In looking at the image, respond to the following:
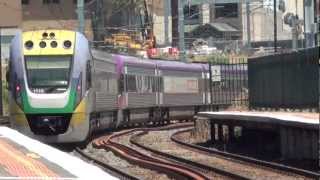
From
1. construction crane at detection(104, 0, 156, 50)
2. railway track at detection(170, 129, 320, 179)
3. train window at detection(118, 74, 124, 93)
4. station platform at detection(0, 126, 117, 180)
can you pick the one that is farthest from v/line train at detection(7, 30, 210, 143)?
construction crane at detection(104, 0, 156, 50)

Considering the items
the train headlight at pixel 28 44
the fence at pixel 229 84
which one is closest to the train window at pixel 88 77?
the train headlight at pixel 28 44

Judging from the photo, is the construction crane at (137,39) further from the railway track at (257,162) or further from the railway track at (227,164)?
the railway track at (257,162)

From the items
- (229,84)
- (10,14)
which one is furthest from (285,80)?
(10,14)

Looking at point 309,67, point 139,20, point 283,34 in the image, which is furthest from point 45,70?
point 283,34

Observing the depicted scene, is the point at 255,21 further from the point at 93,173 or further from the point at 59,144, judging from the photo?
the point at 93,173

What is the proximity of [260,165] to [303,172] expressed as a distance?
101 inches

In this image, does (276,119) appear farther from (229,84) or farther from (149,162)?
(229,84)

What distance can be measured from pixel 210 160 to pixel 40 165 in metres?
9.43

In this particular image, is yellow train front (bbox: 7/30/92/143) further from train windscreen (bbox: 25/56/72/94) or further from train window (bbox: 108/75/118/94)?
train window (bbox: 108/75/118/94)

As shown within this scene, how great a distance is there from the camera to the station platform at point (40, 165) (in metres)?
10.5

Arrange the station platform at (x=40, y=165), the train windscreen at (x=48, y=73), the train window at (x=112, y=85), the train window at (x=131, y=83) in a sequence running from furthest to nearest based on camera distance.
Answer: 1. the train window at (x=131, y=83)
2. the train window at (x=112, y=85)
3. the train windscreen at (x=48, y=73)
4. the station platform at (x=40, y=165)

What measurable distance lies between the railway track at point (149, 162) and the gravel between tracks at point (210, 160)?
108cm

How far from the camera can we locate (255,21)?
11419 cm

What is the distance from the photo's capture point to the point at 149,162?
19.1 meters
